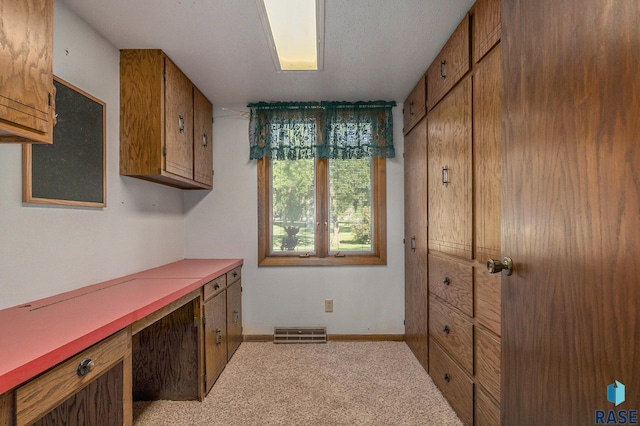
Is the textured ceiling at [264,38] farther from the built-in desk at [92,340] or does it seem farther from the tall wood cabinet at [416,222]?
the built-in desk at [92,340]

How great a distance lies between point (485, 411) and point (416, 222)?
1486 mm

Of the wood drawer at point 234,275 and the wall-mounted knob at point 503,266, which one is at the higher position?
the wall-mounted knob at point 503,266

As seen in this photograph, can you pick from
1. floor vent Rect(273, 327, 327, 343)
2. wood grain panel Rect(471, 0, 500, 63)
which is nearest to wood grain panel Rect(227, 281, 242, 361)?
floor vent Rect(273, 327, 327, 343)

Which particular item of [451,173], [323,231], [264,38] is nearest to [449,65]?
[451,173]

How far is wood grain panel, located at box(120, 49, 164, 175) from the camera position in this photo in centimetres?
212

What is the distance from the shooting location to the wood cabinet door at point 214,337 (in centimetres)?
219

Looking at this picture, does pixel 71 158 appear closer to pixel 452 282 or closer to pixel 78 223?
pixel 78 223

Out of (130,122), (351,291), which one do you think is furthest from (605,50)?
(351,291)

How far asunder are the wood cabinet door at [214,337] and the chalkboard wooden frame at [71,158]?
39.1 inches

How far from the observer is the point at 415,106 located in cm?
274

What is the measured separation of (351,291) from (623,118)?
108 inches

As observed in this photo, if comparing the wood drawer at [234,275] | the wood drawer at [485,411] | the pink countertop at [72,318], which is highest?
the pink countertop at [72,318]

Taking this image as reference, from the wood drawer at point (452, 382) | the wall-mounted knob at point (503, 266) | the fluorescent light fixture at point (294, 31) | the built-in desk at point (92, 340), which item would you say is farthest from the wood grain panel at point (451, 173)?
the built-in desk at point (92, 340)

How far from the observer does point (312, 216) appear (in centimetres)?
A: 323
